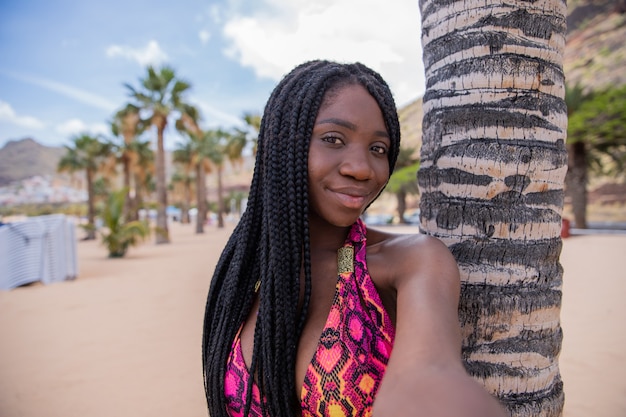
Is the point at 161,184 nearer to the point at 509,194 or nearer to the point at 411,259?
the point at 509,194

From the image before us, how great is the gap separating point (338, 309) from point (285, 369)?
0.25 metres

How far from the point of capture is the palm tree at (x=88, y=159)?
104 feet

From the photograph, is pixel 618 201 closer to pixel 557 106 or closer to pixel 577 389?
pixel 577 389

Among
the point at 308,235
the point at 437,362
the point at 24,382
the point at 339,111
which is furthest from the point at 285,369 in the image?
the point at 24,382

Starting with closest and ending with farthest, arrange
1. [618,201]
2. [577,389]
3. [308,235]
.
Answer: [308,235]
[577,389]
[618,201]

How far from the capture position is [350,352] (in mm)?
1243

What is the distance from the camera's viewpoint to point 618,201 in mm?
42250

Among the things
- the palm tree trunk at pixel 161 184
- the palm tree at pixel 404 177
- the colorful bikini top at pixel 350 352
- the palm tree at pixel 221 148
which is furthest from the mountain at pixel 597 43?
the colorful bikini top at pixel 350 352

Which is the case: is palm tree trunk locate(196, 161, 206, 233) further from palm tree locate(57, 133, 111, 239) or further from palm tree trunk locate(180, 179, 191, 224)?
palm tree trunk locate(180, 179, 191, 224)

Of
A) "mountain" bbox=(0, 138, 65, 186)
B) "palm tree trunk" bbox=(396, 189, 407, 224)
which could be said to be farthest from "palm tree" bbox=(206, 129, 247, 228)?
"mountain" bbox=(0, 138, 65, 186)

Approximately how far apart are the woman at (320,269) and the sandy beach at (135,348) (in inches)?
137

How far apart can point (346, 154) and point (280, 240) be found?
0.36 m

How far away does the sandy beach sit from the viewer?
180 inches

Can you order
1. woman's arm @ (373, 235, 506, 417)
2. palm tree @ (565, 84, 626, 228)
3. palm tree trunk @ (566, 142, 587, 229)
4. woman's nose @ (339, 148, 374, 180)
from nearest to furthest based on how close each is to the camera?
woman's arm @ (373, 235, 506, 417) < woman's nose @ (339, 148, 374, 180) < palm tree @ (565, 84, 626, 228) < palm tree trunk @ (566, 142, 587, 229)
